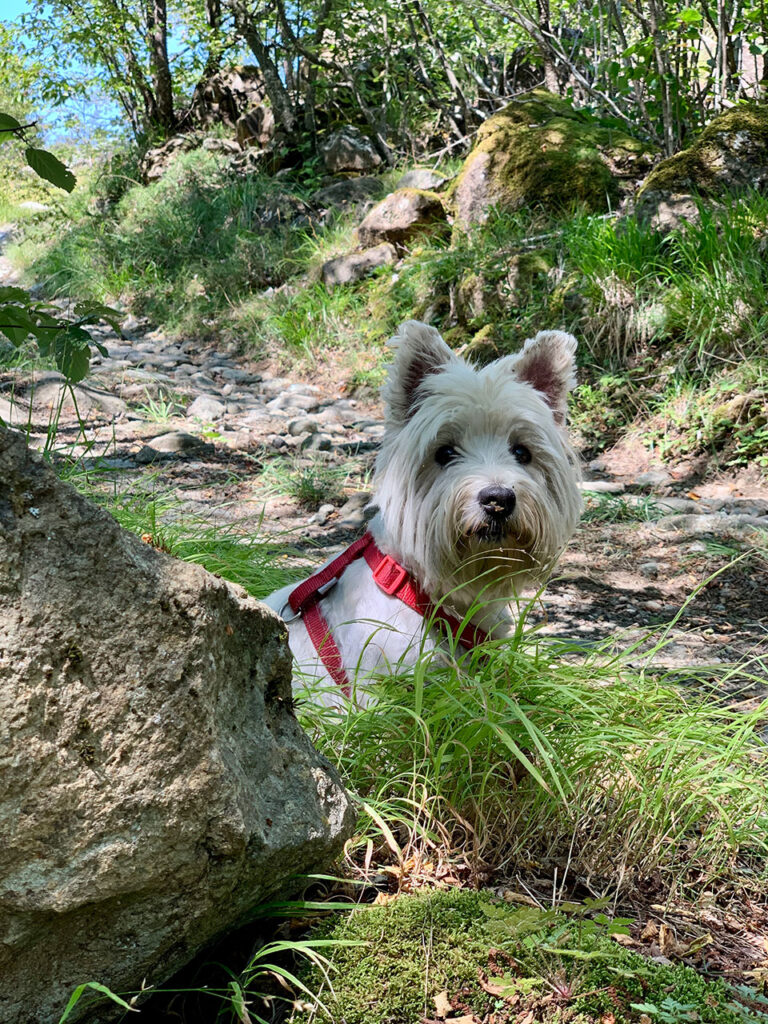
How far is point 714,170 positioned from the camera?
24.5 feet

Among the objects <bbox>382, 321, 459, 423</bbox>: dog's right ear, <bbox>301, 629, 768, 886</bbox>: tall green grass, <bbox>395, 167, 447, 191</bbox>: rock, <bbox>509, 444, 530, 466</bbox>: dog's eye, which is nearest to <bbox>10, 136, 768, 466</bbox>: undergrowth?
<bbox>395, 167, 447, 191</bbox>: rock

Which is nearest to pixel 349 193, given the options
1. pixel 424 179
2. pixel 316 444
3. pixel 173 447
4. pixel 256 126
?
pixel 424 179

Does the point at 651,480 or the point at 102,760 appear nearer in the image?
the point at 102,760

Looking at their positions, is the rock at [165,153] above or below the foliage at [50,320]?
above

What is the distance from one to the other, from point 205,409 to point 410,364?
5.16m

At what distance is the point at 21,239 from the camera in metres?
18.2

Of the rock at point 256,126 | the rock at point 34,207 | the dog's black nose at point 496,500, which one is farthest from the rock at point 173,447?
the rock at point 34,207

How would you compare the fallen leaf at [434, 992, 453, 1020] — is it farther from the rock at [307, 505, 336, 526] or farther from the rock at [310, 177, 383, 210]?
the rock at [310, 177, 383, 210]

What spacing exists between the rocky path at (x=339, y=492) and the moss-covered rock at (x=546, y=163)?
2.59 metres

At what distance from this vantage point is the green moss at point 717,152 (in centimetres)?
738

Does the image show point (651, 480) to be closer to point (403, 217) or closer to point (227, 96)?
point (403, 217)

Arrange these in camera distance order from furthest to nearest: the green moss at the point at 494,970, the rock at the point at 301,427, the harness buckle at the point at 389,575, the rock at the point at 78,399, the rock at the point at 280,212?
the rock at the point at 280,212 < the rock at the point at 301,427 < the rock at the point at 78,399 < the harness buckle at the point at 389,575 < the green moss at the point at 494,970

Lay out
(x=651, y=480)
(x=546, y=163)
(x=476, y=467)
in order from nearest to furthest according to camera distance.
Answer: (x=476, y=467) < (x=651, y=480) < (x=546, y=163)

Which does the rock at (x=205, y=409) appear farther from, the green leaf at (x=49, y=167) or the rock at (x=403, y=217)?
the green leaf at (x=49, y=167)
